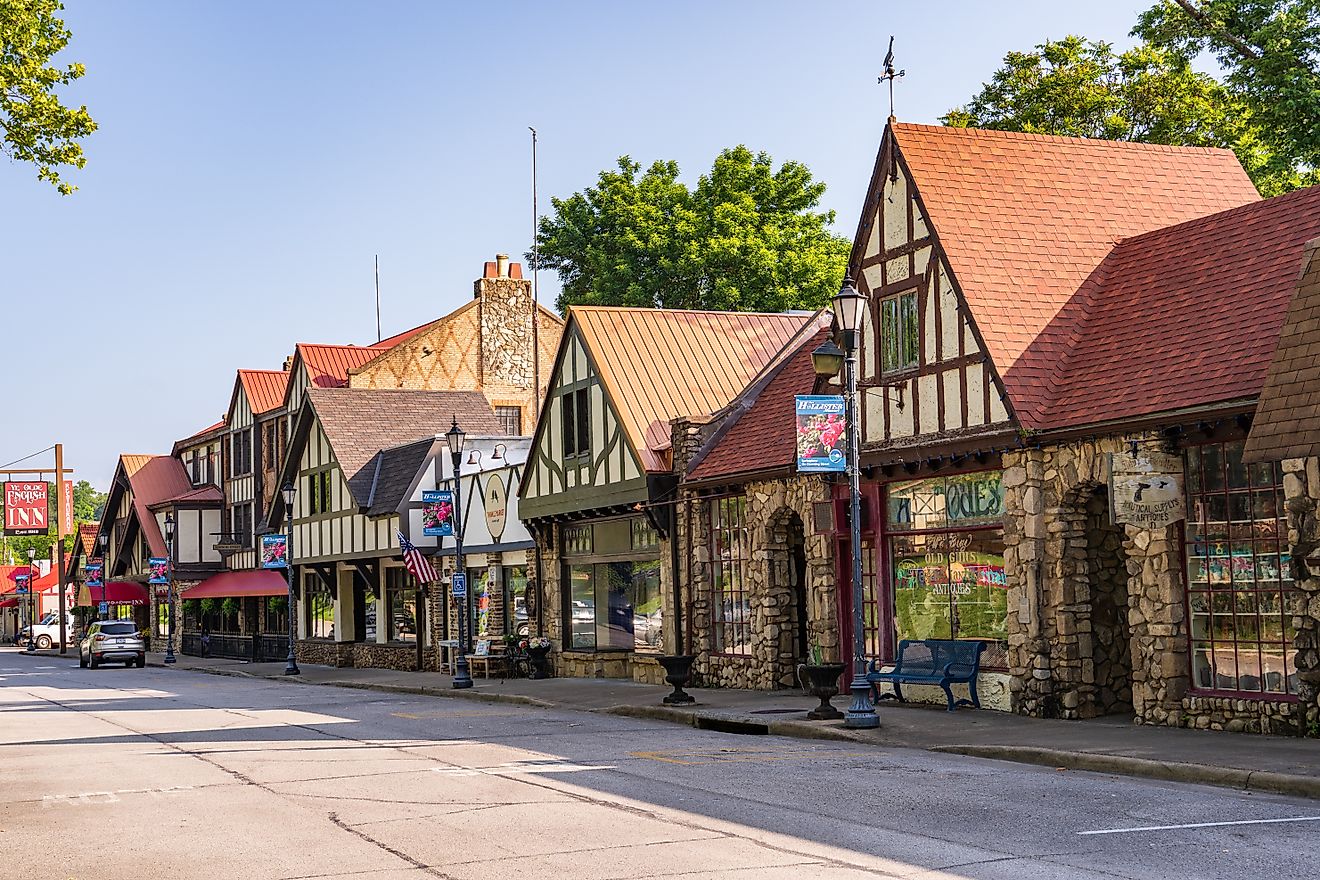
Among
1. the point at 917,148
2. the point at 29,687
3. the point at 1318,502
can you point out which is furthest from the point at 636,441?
the point at 29,687

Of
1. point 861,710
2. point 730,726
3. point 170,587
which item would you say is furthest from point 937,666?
point 170,587

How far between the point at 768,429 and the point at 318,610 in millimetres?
26117

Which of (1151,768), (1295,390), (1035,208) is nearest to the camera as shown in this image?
(1151,768)

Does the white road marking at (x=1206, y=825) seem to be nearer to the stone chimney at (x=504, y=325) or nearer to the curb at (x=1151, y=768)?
the curb at (x=1151, y=768)

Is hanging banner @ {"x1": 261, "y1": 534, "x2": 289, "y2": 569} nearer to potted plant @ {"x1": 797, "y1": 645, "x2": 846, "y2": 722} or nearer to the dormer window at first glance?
the dormer window

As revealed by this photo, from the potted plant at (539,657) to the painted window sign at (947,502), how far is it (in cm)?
1174

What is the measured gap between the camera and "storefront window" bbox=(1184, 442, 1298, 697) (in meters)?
15.9

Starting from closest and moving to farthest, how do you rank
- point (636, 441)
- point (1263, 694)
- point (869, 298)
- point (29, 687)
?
point (1263, 694)
point (869, 298)
point (636, 441)
point (29, 687)

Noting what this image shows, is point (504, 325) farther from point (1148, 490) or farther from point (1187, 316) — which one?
point (1148, 490)

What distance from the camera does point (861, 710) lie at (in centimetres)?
1833

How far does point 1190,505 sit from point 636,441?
12992 mm

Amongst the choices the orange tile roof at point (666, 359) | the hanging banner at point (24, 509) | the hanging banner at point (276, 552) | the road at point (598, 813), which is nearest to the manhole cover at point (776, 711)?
the road at point (598, 813)

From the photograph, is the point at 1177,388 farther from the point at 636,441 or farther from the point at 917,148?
the point at 636,441

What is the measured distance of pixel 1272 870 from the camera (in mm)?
8930
